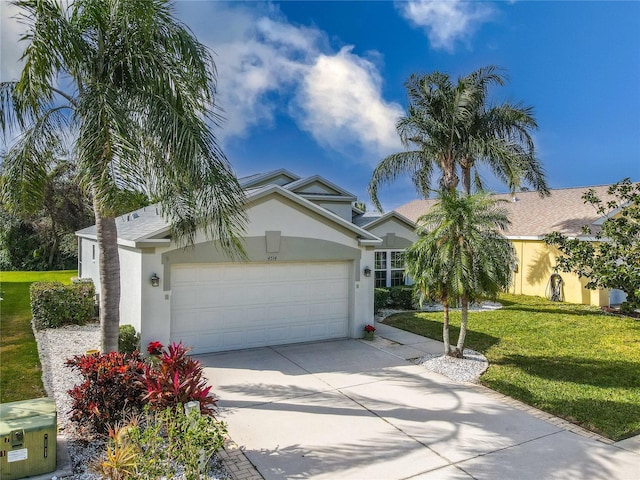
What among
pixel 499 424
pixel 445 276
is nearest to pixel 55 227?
pixel 445 276

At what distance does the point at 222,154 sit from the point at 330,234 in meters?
5.57

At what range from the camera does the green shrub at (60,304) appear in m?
13.4

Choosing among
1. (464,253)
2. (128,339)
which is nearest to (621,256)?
(464,253)

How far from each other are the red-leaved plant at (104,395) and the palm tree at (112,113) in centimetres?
134

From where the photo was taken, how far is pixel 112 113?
652 centimetres

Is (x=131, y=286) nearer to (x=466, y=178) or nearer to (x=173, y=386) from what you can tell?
(x=173, y=386)

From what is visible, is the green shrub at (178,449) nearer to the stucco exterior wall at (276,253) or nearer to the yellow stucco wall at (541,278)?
the stucco exterior wall at (276,253)

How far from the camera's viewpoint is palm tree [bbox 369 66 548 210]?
60.6 feet

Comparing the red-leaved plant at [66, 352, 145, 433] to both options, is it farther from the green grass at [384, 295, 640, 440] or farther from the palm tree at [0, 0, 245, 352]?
the green grass at [384, 295, 640, 440]

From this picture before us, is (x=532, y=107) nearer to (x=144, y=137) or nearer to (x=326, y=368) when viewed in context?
(x=326, y=368)

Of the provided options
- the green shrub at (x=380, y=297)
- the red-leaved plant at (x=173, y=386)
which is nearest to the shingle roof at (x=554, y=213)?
the green shrub at (x=380, y=297)

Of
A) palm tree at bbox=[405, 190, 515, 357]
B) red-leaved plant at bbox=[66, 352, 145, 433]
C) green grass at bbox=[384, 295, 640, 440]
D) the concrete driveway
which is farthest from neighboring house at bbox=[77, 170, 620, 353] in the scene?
red-leaved plant at bbox=[66, 352, 145, 433]

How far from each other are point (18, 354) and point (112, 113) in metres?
7.80

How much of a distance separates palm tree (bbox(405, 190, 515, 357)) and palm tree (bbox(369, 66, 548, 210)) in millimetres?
8960
